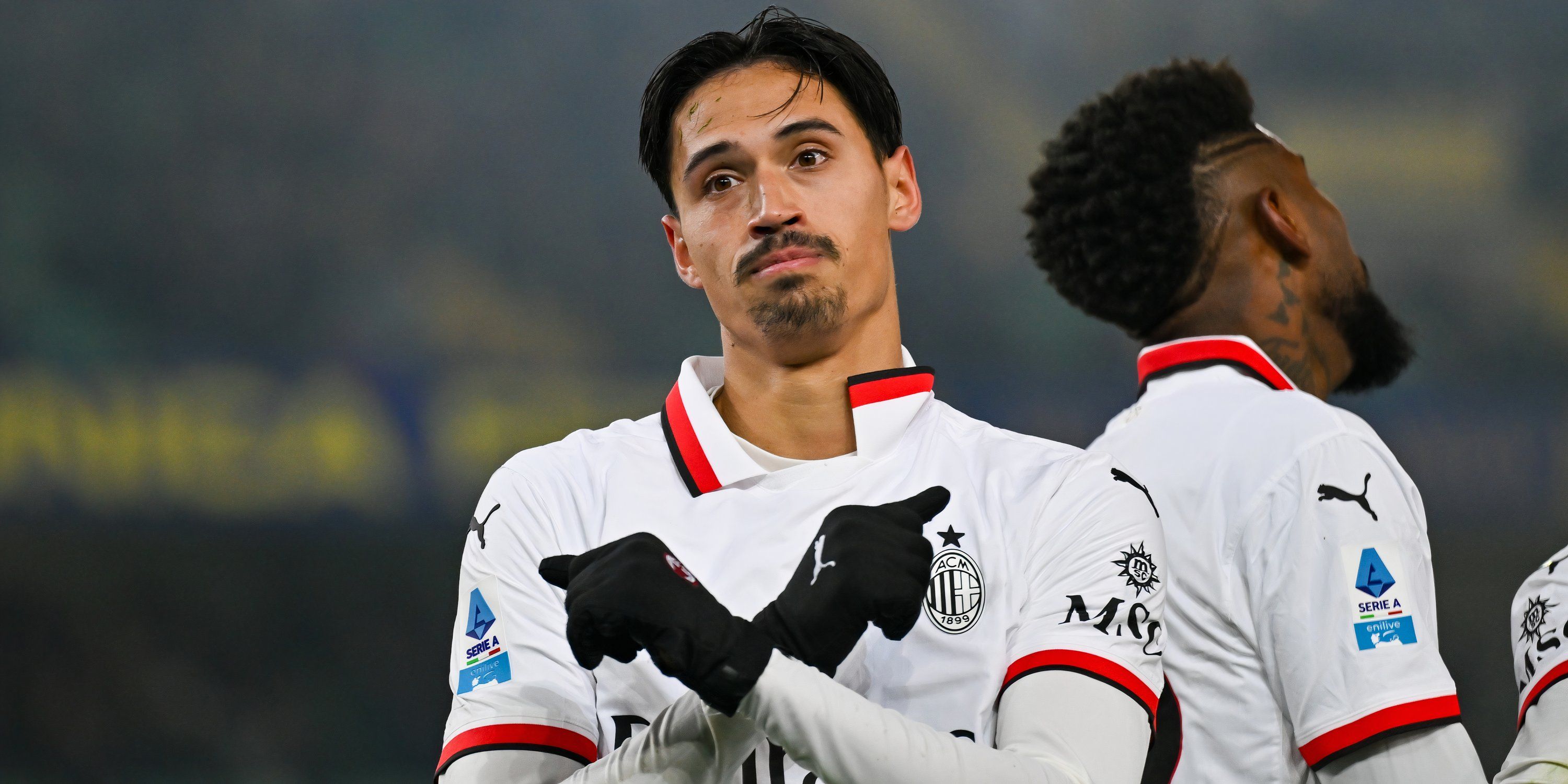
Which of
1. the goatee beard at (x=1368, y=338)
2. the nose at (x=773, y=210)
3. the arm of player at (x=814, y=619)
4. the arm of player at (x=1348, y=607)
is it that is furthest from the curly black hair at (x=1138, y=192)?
the arm of player at (x=814, y=619)

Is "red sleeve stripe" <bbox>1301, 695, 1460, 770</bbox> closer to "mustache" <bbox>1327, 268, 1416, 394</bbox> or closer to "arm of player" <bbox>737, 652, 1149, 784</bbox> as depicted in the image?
"arm of player" <bbox>737, 652, 1149, 784</bbox>

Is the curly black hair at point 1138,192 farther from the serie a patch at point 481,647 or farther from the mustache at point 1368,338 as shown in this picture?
the serie a patch at point 481,647

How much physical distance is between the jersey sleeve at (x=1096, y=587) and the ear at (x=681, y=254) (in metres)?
0.54

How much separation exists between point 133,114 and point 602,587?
3.07 m

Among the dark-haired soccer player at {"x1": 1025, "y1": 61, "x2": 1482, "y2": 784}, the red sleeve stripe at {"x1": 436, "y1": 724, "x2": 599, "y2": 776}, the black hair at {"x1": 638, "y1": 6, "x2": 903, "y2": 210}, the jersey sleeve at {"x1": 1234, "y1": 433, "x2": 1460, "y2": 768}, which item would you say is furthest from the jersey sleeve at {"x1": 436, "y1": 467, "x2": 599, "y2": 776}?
the jersey sleeve at {"x1": 1234, "y1": 433, "x2": 1460, "y2": 768}

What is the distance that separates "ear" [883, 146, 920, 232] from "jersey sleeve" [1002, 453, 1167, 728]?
42 centimetres

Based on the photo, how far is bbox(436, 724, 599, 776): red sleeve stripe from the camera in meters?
1.27

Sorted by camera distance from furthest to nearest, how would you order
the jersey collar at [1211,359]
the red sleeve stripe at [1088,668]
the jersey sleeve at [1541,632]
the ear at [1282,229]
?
the ear at [1282,229] → the jersey collar at [1211,359] → the jersey sleeve at [1541,632] → the red sleeve stripe at [1088,668]

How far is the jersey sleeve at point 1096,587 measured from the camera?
1268 mm

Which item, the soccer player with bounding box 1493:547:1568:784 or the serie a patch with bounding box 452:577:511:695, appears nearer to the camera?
the serie a patch with bounding box 452:577:511:695

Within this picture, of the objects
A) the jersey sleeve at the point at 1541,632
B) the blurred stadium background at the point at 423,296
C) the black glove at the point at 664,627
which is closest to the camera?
the black glove at the point at 664,627

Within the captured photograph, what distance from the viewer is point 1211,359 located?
6.34 feet

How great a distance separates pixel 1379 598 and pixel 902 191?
0.76m


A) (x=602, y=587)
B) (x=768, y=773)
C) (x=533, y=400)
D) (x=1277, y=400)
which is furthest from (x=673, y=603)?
(x=533, y=400)
